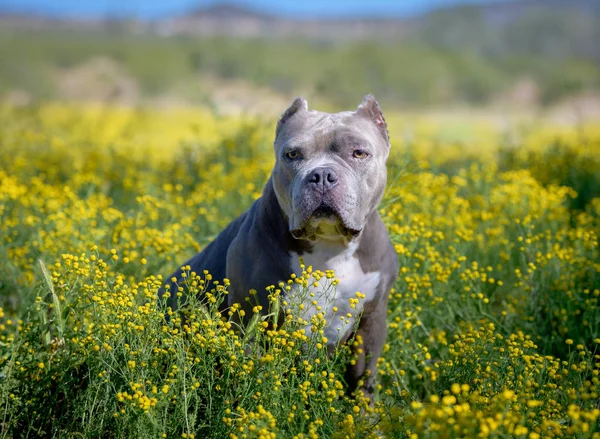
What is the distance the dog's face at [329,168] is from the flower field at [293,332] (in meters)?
0.32

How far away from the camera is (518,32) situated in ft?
526

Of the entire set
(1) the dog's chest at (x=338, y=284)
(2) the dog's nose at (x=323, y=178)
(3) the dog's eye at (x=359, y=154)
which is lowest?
(1) the dog's chest at (x=338, y=284)

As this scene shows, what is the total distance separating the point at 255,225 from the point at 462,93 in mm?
78490

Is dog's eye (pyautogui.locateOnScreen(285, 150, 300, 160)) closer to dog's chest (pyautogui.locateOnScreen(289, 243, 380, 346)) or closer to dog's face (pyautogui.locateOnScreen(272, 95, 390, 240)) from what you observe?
dog's face (pyautogui.locateOnScreen(272, 95, 390, 240))

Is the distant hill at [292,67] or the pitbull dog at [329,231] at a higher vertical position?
the distant hill at [292,67]

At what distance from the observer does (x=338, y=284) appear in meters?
3.72

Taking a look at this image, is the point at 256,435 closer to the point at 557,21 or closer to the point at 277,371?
the point at 277,371

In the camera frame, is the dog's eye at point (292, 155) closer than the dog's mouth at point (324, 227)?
No

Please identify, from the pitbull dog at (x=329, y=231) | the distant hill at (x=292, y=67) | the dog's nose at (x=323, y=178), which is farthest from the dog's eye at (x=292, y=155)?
the distant hill at (x=292, y=67)

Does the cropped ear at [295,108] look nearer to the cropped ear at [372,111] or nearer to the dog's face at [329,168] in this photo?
the dog's face at [329,168]

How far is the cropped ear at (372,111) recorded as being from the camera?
4133mm

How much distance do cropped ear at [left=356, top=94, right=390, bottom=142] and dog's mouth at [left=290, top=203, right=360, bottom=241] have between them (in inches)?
30.2

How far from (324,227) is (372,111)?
84 centimetres

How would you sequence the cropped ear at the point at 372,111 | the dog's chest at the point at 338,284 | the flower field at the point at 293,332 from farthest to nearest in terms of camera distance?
the cropped ear at the point at 372,111 → the dog's chest at the point at 338,284 → the flower field at the point at 293,332
